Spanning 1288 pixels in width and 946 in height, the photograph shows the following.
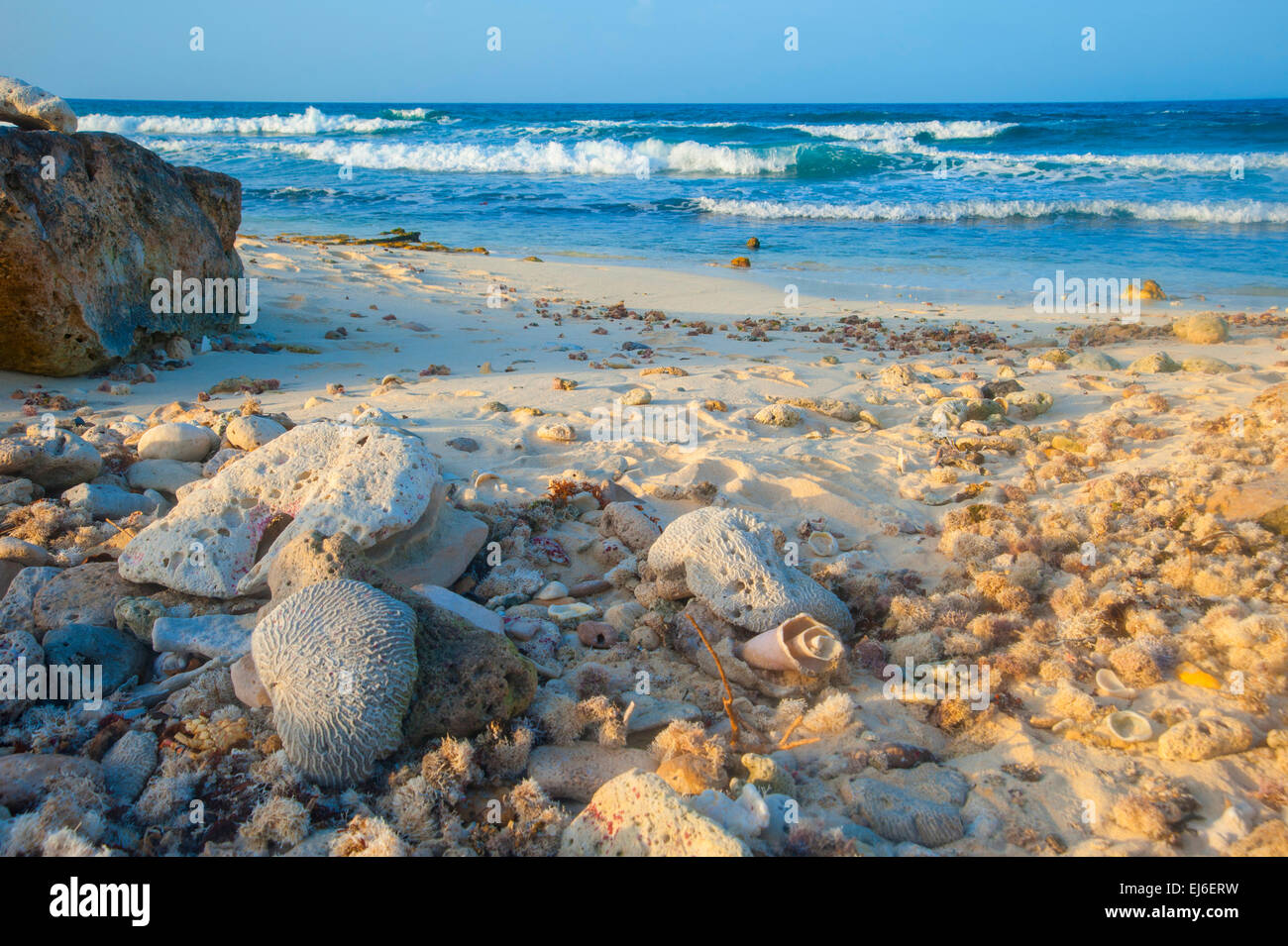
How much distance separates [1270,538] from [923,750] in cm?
228

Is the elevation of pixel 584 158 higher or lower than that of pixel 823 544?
higher

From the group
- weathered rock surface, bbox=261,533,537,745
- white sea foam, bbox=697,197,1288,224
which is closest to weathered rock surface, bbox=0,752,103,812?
weathered rock surface, bbox=261,533,537,745

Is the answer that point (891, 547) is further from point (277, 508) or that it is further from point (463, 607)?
point (277, 508)

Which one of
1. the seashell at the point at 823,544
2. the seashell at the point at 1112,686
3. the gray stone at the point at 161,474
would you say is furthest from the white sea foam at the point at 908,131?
the seashell at the point at 1112,686

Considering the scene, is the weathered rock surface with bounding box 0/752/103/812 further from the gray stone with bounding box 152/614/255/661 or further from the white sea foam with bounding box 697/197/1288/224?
the white sea foam with bounding box 697/197/1288/224

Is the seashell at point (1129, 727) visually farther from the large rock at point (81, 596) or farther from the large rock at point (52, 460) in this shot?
the large rock at point (52, 460)

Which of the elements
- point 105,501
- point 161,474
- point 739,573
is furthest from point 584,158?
point 739,573

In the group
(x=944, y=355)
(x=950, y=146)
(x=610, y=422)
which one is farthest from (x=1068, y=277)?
(x=950, y=146)

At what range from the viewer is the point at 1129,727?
271 cm

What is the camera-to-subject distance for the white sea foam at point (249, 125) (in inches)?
1714

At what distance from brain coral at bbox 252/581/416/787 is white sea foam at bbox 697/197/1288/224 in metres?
17.3

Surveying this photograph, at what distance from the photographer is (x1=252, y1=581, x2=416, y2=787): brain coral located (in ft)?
7.80

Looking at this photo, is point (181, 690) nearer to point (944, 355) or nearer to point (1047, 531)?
point (1047, 531)

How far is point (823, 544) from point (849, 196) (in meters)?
18.6
